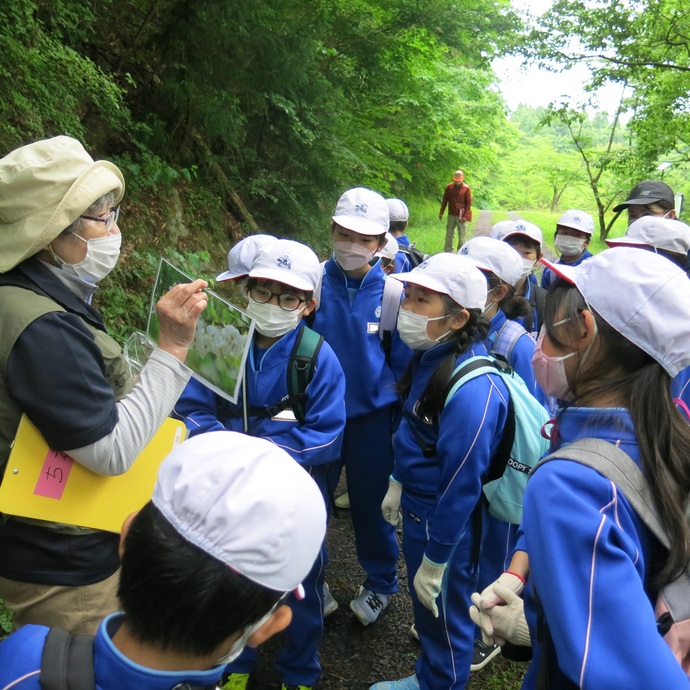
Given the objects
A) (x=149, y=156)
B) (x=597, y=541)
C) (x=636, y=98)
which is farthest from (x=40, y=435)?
(x=636, y=98)

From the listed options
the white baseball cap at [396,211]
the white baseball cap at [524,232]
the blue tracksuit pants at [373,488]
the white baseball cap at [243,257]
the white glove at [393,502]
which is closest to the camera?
the white glove at [393,502]

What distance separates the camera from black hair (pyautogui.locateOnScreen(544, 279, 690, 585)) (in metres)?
1.31

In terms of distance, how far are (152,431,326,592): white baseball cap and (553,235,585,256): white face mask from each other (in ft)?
18.0

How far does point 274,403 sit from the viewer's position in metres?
2.71

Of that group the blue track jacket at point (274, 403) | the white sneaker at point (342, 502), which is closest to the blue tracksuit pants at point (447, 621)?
the blue track jacket at point (274, 403)

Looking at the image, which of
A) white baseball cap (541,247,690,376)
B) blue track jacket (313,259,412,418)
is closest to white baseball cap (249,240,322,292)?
blue track jacket (313,259,412,418)

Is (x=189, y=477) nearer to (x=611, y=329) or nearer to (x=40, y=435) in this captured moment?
(x=40, y=435)

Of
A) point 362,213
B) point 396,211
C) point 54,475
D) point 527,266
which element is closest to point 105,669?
point 54,475

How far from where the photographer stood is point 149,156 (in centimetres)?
684

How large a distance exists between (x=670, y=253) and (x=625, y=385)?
2.95 metres

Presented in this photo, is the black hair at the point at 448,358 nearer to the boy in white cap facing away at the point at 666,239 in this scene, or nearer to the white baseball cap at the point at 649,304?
the white baseball cap at the point at 649,304

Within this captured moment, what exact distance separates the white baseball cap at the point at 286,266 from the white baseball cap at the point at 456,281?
0.47m

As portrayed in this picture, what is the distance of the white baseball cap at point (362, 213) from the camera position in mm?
3783

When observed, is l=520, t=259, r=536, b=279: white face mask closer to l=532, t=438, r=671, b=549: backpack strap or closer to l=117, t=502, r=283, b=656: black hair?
l=532, t=438, r=671, b=549: backpack strap
